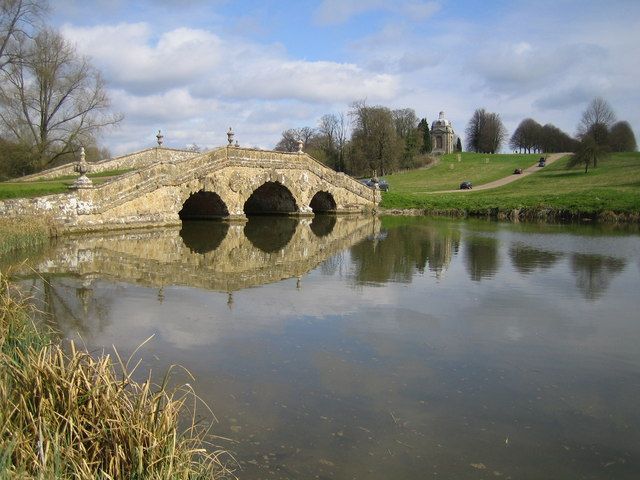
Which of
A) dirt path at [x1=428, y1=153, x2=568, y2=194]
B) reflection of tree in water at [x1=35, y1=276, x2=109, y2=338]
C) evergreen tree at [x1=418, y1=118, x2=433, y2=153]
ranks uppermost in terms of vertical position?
evergreen tree at [x1=418, y1=118, x2=433, y2=153]

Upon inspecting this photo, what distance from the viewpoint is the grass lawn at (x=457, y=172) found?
55.4 meters

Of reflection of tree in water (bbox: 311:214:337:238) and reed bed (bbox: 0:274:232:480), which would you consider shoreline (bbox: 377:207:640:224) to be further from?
reed bed (bbox: 0:274:232:480)

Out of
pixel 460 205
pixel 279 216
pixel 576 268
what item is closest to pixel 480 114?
pixel 460 205

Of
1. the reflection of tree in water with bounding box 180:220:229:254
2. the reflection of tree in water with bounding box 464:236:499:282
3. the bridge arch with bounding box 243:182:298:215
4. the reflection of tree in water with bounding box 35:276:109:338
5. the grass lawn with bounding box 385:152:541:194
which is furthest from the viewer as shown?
the grass lawn with bounding box 385:152:541:194

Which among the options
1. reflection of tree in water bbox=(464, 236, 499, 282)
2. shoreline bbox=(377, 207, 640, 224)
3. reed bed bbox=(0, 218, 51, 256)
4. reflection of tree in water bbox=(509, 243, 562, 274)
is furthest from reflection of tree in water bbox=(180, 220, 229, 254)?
shoreline bbox=(377, 207, 640, 224)

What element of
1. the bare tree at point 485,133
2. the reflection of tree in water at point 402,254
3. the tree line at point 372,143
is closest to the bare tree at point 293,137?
the tree line at point 372,143

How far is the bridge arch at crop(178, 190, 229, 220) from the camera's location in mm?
28312

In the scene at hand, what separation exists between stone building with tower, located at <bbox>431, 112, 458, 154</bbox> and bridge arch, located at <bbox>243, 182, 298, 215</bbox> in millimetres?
53109

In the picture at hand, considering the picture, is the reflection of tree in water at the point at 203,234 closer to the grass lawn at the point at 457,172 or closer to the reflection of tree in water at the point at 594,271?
the reflection of tree in water at the point at 594,271

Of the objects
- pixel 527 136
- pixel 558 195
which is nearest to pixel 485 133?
pixel 527 136

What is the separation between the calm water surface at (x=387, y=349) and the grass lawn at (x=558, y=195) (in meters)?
17.4

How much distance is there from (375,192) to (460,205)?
18.1 feet

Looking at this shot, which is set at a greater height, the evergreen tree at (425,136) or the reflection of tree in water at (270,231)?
the evergreen tree at (425,136)

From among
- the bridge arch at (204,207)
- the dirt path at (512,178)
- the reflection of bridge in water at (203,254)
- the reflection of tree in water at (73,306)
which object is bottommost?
the reflection of tree in water at (73,306)
